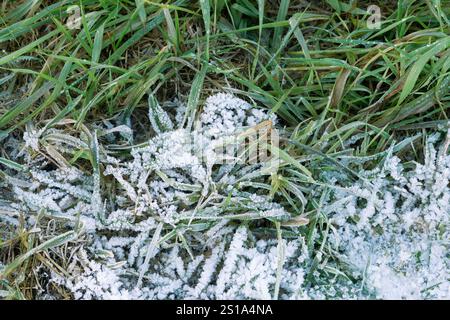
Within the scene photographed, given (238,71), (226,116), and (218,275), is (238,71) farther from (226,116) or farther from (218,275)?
(218,275)

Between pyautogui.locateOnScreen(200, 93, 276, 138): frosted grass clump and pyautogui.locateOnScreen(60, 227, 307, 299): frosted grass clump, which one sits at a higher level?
pyautogui.locateOnScreen(200, 93, 276, 138): frosted grass clump

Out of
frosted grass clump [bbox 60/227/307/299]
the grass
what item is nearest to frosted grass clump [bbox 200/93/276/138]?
the grass

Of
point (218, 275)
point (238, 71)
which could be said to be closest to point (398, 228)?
point (218, 275)

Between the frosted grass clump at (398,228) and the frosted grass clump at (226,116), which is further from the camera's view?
the frosted grass clump at (226,116)

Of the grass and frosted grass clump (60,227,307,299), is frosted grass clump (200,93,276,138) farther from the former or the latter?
frosted grass clump (60,227,307,299)

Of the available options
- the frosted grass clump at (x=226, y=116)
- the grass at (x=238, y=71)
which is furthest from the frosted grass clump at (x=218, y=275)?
the frosted grass clump at (x=226, y=116)

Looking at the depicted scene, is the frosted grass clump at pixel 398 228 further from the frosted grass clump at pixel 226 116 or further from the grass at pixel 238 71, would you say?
the frosted grass clump at pixel 226 116

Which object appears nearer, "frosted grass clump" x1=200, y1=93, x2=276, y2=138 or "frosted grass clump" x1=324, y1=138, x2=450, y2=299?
"frosted grass clump" x1=324, y1=138, x2=450, y2=299
